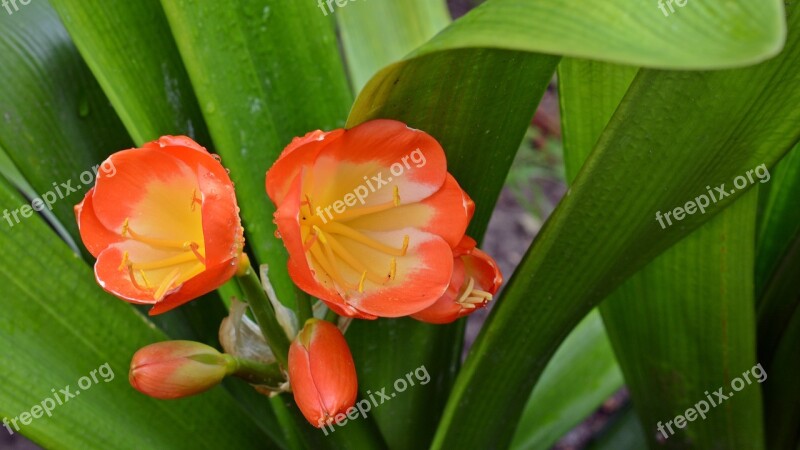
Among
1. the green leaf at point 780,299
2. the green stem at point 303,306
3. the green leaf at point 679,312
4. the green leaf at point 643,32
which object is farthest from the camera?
the green leaf at point 780,299

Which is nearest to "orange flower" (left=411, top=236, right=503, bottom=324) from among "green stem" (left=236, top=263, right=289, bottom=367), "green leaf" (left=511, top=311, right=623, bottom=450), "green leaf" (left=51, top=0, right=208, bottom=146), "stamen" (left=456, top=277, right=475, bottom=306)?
"stamen" (left=456, top=277, right=475, bottom=306)

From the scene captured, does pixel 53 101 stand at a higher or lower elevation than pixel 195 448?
higher

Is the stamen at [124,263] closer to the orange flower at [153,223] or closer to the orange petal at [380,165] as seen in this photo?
the orange flower at [153,223]

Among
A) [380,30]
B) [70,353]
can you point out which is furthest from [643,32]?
[380,30]

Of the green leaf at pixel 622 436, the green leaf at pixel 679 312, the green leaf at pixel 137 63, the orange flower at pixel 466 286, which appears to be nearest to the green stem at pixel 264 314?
the orange flower at pixel 466 286

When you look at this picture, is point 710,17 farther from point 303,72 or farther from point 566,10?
point 303,72

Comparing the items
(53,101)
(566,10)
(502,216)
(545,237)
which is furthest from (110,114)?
(502,216)

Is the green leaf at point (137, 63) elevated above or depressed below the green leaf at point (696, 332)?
above
